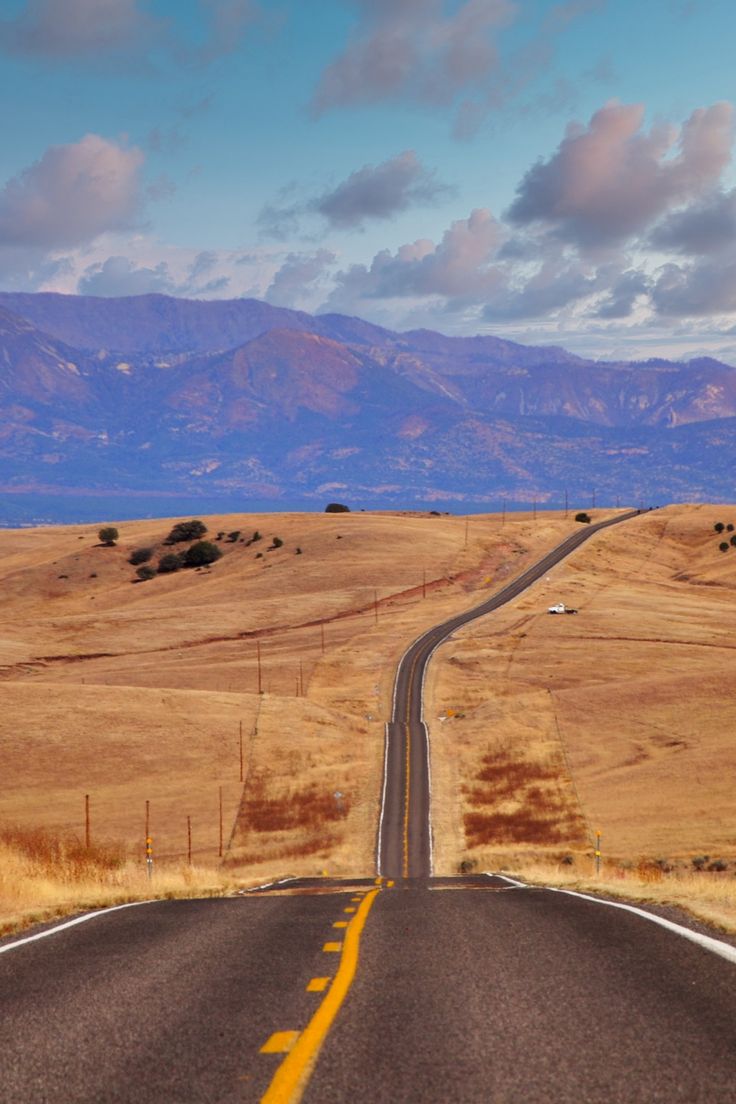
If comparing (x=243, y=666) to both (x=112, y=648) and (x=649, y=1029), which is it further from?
(x=649, y=1029)

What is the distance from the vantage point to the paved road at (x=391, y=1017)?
227 inches

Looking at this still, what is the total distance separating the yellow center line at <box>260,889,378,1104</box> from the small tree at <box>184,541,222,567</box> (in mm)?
176775

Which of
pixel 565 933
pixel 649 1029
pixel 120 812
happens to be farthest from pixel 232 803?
pixel 649 1029

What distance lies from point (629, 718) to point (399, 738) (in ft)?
65.1

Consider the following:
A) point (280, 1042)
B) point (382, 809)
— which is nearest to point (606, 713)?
point (382, 809)

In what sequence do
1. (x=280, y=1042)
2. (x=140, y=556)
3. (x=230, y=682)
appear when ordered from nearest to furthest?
(x=280, y=1042)
(x=230, y=682)
(x=140, y=556)

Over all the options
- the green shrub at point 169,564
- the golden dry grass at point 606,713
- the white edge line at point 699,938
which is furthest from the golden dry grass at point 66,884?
the green shrub at point 169,564

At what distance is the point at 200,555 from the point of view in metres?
184

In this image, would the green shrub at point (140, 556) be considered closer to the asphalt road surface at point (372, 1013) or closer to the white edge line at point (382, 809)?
the white edge line at point (382, 809)

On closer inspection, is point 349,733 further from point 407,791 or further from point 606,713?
point 606,713

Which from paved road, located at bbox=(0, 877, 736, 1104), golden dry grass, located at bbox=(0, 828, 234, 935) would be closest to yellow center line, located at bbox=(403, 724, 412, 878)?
golden dry grass, located at bbox=(0, 828, 234, 935)

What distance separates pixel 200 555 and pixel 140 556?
42.5 feet

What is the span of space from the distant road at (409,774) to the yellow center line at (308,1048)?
3884cm

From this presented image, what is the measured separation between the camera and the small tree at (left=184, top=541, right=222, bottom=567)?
183500 mm
